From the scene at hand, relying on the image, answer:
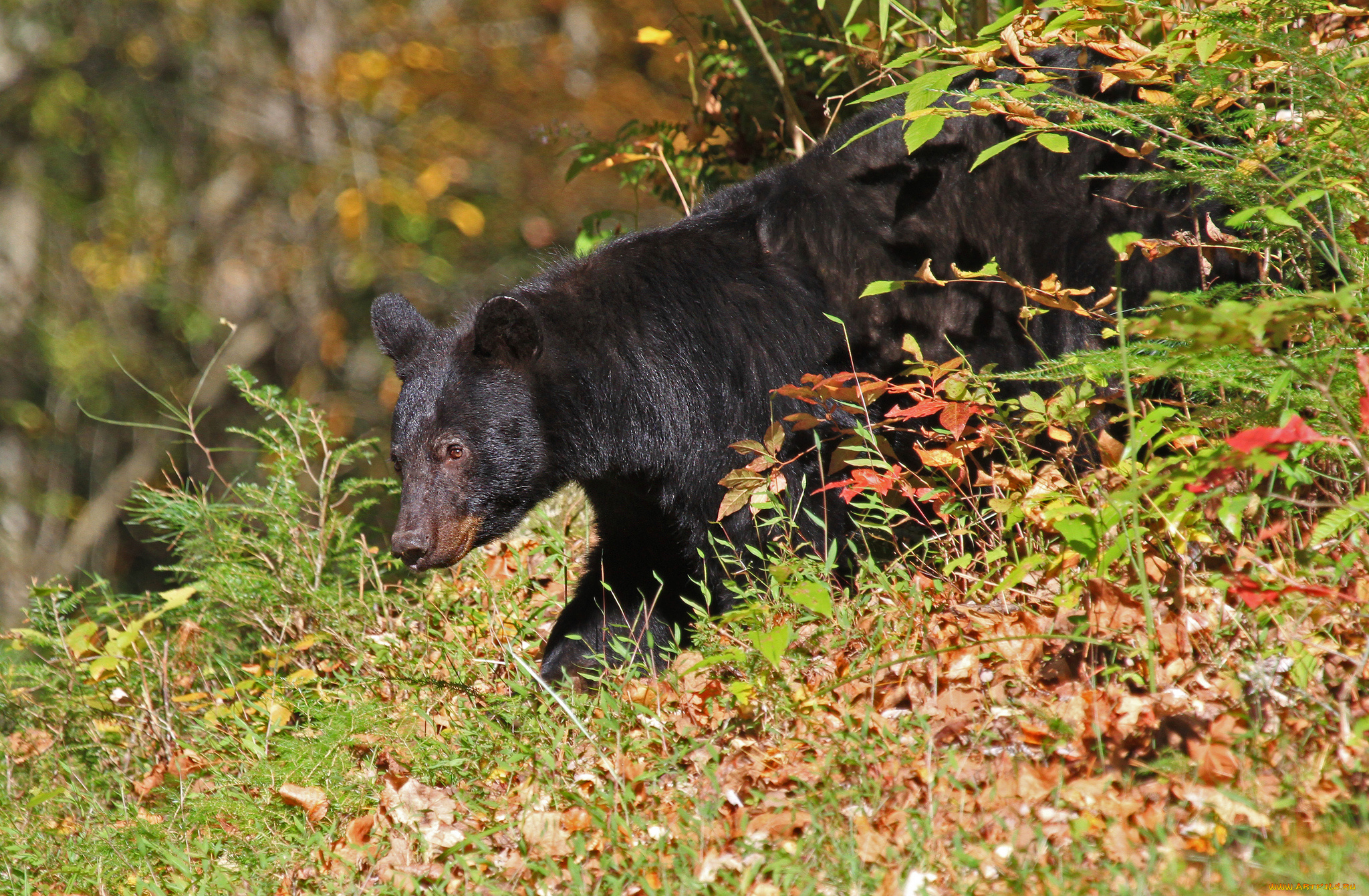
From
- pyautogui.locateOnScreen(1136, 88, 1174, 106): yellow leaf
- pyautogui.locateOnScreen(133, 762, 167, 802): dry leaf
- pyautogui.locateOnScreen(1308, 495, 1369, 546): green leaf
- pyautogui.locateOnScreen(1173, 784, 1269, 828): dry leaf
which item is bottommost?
pyautogui.locateOnScreen(133, 762, 167, 802): dry leaf

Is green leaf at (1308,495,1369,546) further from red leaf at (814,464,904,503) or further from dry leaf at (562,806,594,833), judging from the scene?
dry leaf at (562,806,594,833)

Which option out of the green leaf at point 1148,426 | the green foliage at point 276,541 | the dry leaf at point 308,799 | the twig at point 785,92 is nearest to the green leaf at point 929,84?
the green leaf at point 1148,426

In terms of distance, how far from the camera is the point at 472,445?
4.27m

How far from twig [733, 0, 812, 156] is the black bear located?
119 cm

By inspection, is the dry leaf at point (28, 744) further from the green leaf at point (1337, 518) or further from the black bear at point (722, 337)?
the green leaf at point (1337, 518)

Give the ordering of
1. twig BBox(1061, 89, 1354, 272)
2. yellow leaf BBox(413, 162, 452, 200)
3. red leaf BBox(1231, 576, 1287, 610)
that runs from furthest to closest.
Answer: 1. yellow leaf BBox(413, 162, 452, 200)
2. twig BBox(1061, 89, 1354, 272)
3. red leaf BBox(1231, 576, 1287, 610)

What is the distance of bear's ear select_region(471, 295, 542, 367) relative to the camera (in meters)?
4.09

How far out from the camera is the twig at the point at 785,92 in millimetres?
5387

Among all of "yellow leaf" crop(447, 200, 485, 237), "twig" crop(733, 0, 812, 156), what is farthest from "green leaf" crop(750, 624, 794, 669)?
"yellow leaf" crop(447, 200, 485, 237)

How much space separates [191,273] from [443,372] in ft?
29.9

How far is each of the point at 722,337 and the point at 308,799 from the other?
2.08 m

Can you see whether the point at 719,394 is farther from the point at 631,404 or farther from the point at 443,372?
the point at 443,372

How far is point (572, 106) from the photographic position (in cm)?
1233

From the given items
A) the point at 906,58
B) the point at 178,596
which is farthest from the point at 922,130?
the point at 178,596
